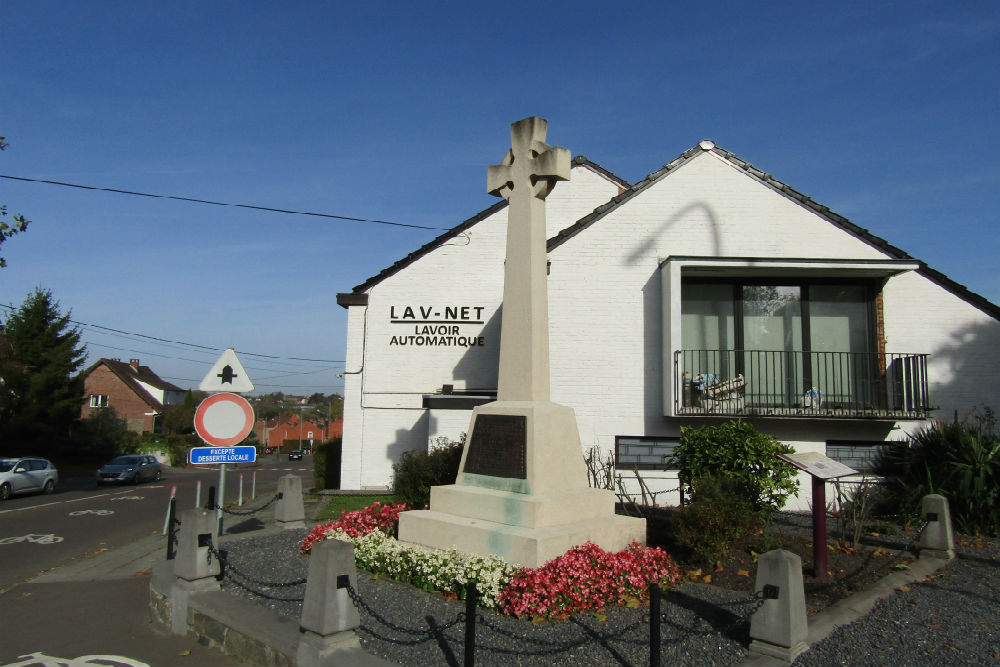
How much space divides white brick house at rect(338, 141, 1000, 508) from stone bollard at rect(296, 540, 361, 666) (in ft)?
29.2

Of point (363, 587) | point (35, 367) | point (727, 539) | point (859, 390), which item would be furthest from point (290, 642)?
point (35, 367)

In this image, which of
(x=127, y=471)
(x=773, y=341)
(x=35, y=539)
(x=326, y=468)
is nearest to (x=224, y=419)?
(x=35, y=539)

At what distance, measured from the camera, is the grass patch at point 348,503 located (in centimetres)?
1285

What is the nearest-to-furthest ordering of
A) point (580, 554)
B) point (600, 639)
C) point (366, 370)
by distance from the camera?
point (600, 639) < point (580, 554) < point (366, 370)

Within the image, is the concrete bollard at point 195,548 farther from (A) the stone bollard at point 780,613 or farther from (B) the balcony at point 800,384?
(B) the balcony at point 800,384

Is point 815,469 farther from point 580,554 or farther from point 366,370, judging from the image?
point 366,370

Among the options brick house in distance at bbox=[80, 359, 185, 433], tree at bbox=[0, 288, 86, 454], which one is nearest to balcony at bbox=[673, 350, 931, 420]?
tree at bbox=[0, 288, 86, 454]

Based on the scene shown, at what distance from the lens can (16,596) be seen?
8.34 meters

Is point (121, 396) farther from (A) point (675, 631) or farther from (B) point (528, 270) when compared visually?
(A) point (675, 631)

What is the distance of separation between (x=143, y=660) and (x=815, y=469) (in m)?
6.69

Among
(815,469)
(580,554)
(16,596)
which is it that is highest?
(815,469)

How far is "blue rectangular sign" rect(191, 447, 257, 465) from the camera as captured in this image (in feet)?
27.8

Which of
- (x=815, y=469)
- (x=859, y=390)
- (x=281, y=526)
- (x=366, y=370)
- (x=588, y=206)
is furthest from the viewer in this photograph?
(x=588, y=206)

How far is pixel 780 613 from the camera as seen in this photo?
4992mm
